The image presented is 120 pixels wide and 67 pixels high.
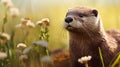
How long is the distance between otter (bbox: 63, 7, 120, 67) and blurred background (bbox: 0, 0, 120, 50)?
116 mm

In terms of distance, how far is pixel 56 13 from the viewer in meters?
3.05

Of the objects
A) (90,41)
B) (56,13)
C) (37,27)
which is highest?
(56,13)

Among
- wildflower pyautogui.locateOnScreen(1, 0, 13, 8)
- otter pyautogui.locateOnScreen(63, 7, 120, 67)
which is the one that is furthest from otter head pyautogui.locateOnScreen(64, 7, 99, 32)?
wildflower pyautogui.locateOnScreen(1, 0, 13, 8)

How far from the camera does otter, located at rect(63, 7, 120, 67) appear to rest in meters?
2.93

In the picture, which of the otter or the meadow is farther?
the otter

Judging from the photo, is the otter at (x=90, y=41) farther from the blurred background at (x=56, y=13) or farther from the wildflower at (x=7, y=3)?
the wildflower at (x=7, y=3)

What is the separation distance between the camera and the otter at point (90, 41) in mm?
2928

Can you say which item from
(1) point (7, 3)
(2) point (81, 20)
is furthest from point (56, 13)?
(1) point (7, 3)

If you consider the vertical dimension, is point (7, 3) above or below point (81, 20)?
above

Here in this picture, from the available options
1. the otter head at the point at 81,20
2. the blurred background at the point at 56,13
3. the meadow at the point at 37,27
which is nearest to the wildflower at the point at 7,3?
the meadow at the point at 37,27

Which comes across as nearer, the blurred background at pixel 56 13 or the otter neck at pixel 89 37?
the blurred background at pixel 56 13

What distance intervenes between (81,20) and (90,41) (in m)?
0.27

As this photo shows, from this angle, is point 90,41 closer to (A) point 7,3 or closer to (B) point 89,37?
(B) point 89,37

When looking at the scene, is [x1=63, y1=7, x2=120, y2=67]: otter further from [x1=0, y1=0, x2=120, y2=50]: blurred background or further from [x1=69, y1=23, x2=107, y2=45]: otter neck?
[x1=0, y1=0, x2=120, y2=50]: blurred background
